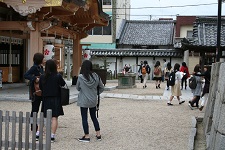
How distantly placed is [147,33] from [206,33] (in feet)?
61.9

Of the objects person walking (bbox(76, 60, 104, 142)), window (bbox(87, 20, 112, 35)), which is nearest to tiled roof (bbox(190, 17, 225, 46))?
person walking (bbox(76, 60, 104, 142))

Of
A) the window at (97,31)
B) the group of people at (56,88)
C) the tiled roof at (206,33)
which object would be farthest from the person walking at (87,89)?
the window at (97,31)

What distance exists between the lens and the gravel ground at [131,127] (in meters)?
7.23

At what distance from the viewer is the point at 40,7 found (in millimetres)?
13797

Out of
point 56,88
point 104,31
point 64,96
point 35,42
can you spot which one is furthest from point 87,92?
point 104,31

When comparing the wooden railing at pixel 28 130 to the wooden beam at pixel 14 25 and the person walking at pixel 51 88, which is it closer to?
the person walking at pixel 51 88

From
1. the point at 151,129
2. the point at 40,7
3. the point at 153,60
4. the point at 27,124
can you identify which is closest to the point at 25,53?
the point at 40,7

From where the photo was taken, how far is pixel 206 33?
811 inches

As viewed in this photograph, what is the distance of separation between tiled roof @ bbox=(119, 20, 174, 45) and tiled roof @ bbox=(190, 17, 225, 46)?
14558 millimetres

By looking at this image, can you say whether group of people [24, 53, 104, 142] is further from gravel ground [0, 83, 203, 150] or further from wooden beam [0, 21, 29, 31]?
wooden beam [0, 21, 29, 31]

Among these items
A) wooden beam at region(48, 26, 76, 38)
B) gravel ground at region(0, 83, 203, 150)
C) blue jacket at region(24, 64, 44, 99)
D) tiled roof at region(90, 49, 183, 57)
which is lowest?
gravel ground at region(0, 83, 203, 150)

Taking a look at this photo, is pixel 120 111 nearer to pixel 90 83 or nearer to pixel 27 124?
pixel 90 83

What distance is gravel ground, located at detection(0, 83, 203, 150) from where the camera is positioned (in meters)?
7.23

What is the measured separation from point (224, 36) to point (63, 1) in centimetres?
957
